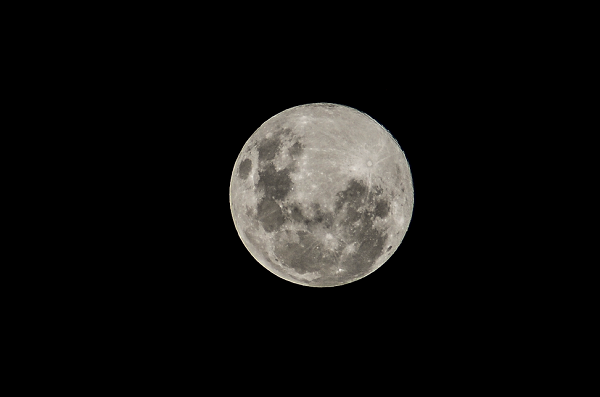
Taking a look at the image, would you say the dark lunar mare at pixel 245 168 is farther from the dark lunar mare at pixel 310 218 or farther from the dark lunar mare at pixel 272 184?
the dark lunar mare at pixel 272 184

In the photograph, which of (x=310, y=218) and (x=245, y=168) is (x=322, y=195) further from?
(x=245, y=168)

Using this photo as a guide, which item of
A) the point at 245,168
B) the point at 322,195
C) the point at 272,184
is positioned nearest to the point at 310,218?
the point at 322,195

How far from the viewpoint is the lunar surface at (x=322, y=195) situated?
429 centimetres

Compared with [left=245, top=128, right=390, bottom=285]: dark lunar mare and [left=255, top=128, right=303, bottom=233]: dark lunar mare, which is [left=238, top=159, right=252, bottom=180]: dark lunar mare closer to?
[left=245, top=128, right=390, bottom=285]: dark lunar mare

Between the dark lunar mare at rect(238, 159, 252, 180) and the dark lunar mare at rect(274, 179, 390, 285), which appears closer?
the dark lunar mare at rect(274, 179, 390, 285)

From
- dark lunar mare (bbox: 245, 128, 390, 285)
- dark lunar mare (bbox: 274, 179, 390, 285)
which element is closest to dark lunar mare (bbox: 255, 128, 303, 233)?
dark lunar mare (bbox: 245, 128, 390, 285)

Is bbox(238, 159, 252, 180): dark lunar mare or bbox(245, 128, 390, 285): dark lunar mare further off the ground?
bbox(238, 159, 252, 180): dark lunar mare

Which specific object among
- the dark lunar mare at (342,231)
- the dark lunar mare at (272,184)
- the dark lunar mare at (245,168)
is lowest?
the dark lunar mare at (342,231)

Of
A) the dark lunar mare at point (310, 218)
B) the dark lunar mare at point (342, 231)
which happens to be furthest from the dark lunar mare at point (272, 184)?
the dark lunar mare at point (342, 231)

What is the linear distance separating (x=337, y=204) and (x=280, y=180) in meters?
0.63

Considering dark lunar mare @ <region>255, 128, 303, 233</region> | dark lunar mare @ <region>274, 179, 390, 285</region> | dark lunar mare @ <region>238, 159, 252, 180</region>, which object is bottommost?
dark lunar mare @ <region>274, 179, 390, 285</region>

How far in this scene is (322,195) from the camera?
425 cm

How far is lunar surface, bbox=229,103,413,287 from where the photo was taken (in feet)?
14.1

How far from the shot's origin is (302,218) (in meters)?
4.31
